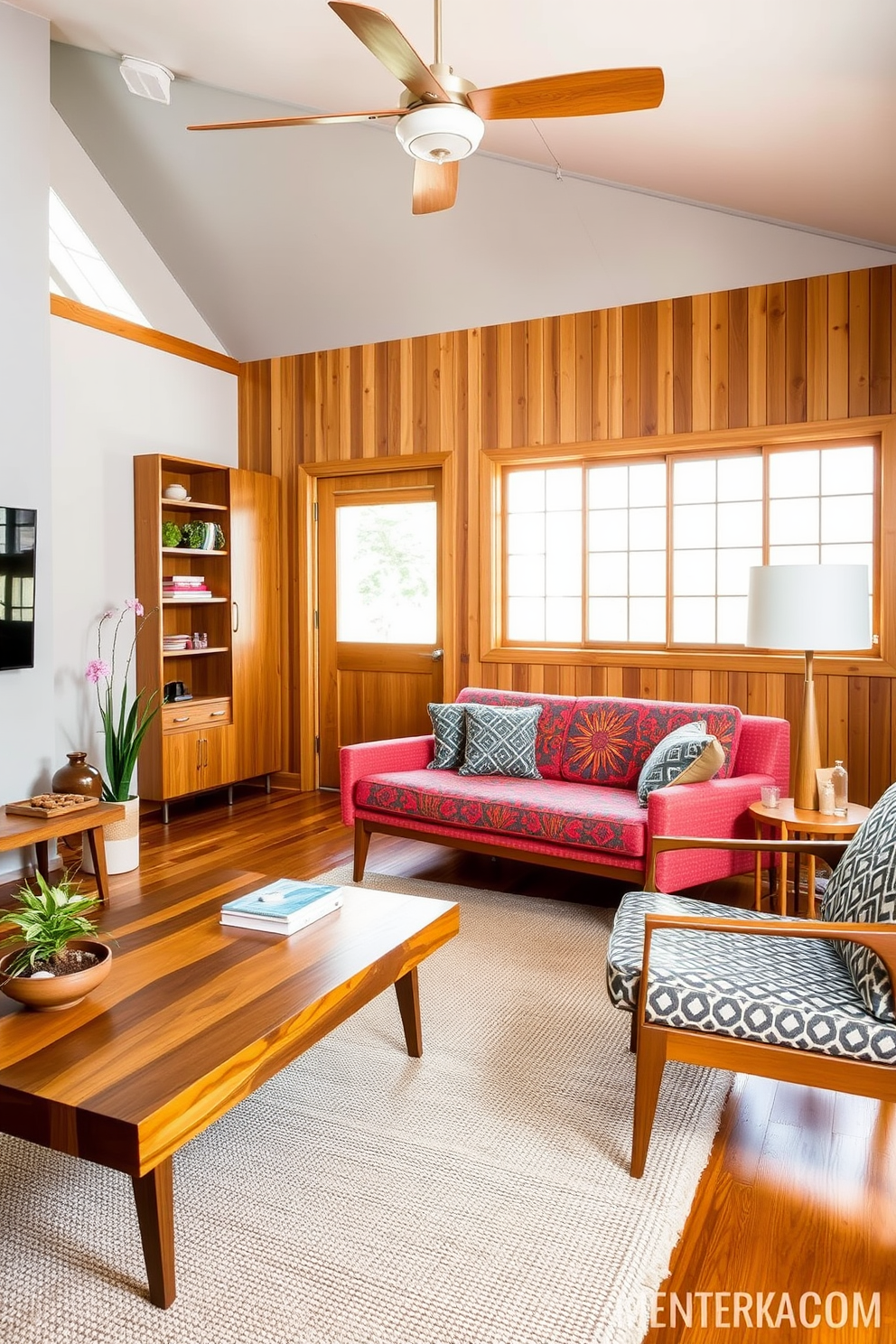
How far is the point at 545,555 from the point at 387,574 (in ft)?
3.54

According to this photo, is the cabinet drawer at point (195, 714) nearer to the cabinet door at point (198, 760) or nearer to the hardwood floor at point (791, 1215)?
the cabinet door at point (198, 760)

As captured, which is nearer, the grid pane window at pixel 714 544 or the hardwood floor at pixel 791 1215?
the hardwood floor at pixel 791 1215

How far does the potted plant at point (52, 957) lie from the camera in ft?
5.58

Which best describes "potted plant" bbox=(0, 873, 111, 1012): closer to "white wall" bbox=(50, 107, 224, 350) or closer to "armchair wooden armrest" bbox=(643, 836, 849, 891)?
"armchair wooden armrest" bbox=(643, 836, 849, 891)

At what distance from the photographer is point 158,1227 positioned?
1.50 meters

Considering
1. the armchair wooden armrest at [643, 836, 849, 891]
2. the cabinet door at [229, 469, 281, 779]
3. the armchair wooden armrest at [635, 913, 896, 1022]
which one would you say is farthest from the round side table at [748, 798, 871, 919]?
the cabinet door at [229, 469, 281, 779]

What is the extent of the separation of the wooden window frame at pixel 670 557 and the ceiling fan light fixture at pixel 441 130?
2597mm

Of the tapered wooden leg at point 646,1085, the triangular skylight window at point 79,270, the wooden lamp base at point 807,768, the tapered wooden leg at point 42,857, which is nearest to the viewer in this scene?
the tapered wooden leg at point 646,1085

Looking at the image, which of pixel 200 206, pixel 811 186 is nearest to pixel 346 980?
pixel 811 186

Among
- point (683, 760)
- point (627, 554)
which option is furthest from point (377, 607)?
point (683, 760)

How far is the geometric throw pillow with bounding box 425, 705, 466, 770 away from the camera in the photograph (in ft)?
13.8

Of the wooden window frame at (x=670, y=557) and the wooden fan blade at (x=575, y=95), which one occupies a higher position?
the wooden fan blade at (x=575, y=95)

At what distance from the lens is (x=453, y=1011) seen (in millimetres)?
2664

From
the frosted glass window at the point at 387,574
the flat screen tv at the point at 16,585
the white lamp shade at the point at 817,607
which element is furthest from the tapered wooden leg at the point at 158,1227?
the frosted glass window at the point at 387,574
